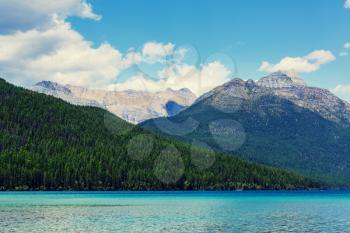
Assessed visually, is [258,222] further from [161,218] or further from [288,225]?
[161,218]

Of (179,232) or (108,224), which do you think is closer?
(179,232)

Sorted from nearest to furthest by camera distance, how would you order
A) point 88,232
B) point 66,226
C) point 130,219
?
point 88,232 → point 66,226 → point 130,219

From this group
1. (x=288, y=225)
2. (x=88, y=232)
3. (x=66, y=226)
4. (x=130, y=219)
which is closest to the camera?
(x=88, y=232)

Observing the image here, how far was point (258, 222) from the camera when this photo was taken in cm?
10738

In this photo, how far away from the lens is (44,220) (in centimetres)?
10400

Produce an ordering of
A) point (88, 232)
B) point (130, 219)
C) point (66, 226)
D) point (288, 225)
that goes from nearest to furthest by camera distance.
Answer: point (88, 232)
point (66, 226)
point (288, 225)
point (130, 219)

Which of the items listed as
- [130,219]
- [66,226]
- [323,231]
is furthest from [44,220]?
[323,231]

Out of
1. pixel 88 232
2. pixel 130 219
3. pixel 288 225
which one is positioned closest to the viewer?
pixel 88 232

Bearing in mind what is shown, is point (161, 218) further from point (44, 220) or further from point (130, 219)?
point (44, 220)

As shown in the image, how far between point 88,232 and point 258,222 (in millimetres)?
39374

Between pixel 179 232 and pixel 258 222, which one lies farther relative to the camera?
pixel 258 222

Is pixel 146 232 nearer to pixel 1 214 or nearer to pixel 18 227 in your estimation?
pixel 18 227

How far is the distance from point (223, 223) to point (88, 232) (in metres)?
30.7

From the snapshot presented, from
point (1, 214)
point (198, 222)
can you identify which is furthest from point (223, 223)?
point (1, 214)
